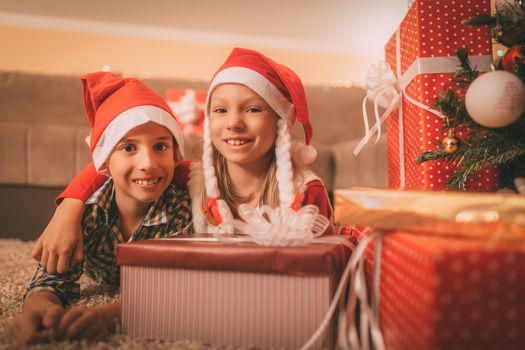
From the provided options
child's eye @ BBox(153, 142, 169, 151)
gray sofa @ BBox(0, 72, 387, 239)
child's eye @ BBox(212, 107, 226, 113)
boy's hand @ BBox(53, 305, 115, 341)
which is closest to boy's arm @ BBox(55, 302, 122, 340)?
boy's hand @ BBox(53, 305, 115, 341)

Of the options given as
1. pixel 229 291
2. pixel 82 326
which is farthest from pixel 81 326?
pixel 229 291

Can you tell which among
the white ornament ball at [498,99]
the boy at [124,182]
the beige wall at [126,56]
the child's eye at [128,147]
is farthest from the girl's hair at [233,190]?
the beige wall at [126,56]

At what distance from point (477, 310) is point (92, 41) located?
11.0 ft

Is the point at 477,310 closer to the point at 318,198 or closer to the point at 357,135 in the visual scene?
the point at 318,198

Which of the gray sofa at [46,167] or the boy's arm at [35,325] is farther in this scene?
the gray sofa at [46,167]

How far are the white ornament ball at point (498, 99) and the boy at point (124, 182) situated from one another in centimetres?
71

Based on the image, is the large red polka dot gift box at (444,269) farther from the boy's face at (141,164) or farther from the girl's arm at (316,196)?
the boy's face at (141,164)

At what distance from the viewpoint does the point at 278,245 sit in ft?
2.23

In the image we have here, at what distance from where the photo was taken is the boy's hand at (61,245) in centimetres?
89

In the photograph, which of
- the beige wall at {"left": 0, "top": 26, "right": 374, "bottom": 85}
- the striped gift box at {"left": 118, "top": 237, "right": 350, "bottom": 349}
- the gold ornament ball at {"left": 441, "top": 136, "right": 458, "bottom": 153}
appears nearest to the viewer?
the striped gift box at {"left": 118, "top": 237, "right": 350, "bottom": 349}

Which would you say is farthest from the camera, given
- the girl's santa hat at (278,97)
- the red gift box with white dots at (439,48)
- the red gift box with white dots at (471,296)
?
the girl's santa hat at (278,97)

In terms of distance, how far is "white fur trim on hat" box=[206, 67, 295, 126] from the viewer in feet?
3.39

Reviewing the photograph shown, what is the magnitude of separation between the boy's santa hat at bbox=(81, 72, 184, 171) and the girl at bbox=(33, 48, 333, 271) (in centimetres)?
11

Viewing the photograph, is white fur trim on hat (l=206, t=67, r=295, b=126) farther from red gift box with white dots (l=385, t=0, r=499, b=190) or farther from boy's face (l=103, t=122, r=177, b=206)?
red gift box with white dots (l=385, t=0, r=499, b=190)
